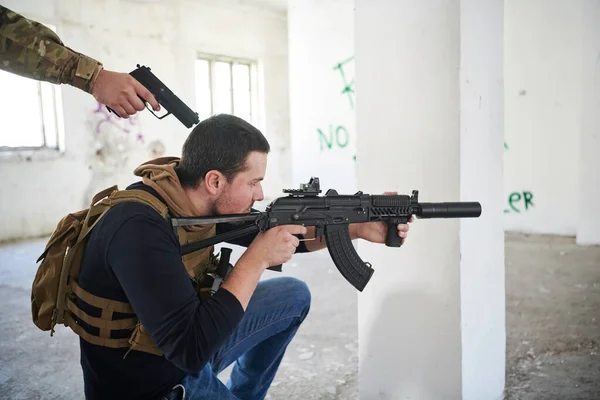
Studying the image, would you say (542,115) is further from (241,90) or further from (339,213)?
(241,90)

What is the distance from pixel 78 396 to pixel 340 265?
1.20m

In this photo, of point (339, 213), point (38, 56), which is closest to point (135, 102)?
point (38, 56)

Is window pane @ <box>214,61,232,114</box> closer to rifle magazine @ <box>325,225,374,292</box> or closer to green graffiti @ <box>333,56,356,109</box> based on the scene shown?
green graffiti @ <box>333,56,356,109</box>

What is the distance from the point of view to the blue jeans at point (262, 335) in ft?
4.79

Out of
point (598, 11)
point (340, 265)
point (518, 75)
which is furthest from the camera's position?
point (518, 75)

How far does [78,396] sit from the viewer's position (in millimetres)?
1895

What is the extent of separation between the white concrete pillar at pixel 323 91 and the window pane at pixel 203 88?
3.70 feet

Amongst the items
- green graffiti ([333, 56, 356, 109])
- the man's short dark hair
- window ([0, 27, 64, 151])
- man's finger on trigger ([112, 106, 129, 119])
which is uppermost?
green graffiti ([333, 56, 356, 109])

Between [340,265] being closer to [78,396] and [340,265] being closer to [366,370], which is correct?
[366,370]

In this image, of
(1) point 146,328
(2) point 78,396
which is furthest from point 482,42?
(2) point 78,396

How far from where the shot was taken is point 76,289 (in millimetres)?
1126

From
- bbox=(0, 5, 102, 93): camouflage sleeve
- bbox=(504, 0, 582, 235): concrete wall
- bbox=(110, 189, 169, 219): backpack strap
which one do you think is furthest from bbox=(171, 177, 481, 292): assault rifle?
bbox=(504, 0, 582, 235): concrete wall

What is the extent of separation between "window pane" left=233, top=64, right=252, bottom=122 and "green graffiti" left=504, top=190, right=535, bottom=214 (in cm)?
379

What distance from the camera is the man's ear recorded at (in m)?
1.22
